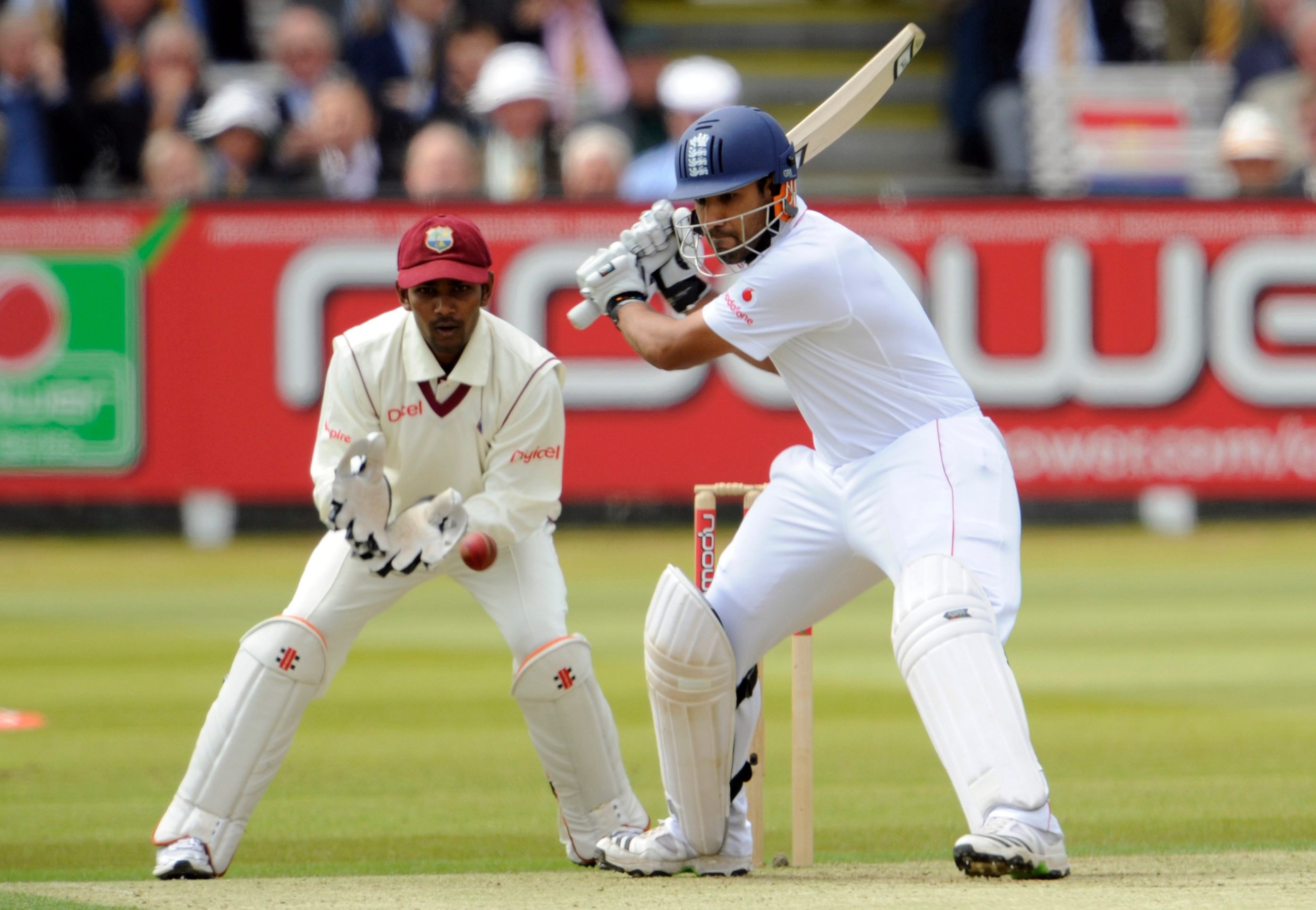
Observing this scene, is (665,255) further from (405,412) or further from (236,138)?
(236,138)

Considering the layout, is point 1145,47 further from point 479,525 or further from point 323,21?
point 479,525

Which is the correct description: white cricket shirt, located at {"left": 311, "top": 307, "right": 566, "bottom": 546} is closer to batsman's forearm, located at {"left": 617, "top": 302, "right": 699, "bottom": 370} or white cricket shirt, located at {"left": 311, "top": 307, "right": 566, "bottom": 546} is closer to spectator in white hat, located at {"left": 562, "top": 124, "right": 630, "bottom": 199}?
batsman's forearm, located at {"left": 617, "top": 302, "right": 699, "bottom": 370}

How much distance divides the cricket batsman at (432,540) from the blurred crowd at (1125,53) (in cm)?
861

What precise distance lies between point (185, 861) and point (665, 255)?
6.17 feet

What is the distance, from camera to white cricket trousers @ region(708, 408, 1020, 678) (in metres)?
4.58

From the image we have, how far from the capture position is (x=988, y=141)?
48.4ft

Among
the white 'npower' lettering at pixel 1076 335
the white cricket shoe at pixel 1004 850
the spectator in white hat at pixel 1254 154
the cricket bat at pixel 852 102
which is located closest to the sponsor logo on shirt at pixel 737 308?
the cricket bat at pixel 852 102

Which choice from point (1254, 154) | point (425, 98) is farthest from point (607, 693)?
point (1254, 154)

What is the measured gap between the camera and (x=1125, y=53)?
50.9 ft

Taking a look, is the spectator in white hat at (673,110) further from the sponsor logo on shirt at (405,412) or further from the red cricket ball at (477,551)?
the red cricket ball at (477,551)

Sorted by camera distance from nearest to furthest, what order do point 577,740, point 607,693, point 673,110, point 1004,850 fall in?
point 1004,850 < point 577,740 < point 607,693 < point 673,110

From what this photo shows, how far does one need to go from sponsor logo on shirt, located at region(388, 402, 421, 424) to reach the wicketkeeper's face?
0.13 metres

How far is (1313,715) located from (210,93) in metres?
8.83

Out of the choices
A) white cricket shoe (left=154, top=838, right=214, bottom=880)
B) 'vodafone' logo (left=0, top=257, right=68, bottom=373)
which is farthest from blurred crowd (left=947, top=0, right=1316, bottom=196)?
white cricket shoe (left=154, top=838, right=214, bottom=880)
